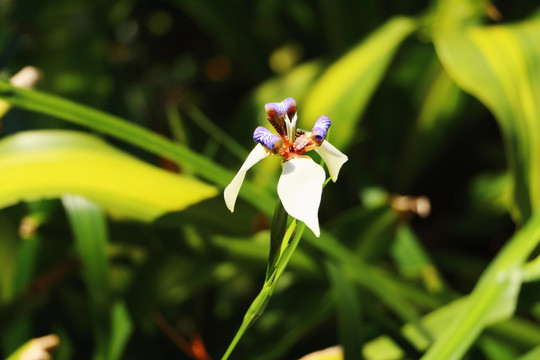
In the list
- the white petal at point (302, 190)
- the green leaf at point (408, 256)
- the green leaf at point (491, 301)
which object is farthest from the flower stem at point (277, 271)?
the green leaf at point (408, 256)

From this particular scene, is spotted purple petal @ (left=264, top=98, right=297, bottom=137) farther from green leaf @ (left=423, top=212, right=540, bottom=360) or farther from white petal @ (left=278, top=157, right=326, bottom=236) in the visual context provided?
green leaf @ (left=423, top=212, right=540, bottom=360)

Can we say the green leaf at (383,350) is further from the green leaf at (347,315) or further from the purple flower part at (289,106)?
the purple flower part at (289,106)

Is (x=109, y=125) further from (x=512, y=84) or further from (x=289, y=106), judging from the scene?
(x=512, y=84)

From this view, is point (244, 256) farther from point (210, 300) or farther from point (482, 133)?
point (482, 133)

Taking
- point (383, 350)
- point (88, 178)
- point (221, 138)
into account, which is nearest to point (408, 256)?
point (383, 350)

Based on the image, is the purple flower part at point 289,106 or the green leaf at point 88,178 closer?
the purple flower part at point 289,106

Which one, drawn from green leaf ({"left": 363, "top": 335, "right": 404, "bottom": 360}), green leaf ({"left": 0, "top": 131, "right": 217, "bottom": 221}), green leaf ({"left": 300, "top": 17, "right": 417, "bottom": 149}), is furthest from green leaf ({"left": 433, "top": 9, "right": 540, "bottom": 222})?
green leaf ({"left": 0, "top": 131, "right": 217, "bottom": 221})
